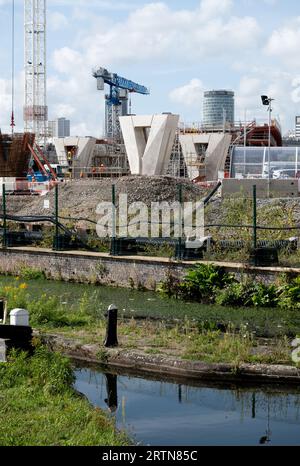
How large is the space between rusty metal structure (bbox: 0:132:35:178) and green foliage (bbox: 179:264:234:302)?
45.4 m

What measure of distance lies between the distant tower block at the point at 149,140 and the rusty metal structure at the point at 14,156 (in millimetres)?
12370

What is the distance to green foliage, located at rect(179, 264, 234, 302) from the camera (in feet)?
70.6

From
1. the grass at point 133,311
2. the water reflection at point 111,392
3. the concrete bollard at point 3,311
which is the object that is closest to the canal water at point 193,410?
the water reflection at point 111,392

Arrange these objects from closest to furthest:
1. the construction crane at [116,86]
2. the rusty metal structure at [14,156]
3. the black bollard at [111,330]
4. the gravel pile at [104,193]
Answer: the black bollard at [111,330]
the gravel pile at [104,193]
the rusty metal structure at [14,156]
the construction crane at [116,86]

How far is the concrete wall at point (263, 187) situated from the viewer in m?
35.8

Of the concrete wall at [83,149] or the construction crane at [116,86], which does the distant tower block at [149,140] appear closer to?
the concrete wall at [83,149]

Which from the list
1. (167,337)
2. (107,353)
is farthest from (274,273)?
(107,353)

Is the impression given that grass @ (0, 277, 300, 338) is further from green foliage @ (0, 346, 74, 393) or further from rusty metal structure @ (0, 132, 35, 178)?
rusty metal structure @ (0, 132, 35, 178)

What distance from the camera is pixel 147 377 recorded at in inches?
538

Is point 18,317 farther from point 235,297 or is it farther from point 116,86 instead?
point 116,86

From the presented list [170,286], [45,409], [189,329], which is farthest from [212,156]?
[45,409]

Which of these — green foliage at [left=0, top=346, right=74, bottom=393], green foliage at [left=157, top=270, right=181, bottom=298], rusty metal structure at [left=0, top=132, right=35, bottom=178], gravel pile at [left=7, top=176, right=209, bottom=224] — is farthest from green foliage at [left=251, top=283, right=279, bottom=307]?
rusty metal structure at [left=0, top=132, right=35, bottom=178]

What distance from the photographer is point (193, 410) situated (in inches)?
469
